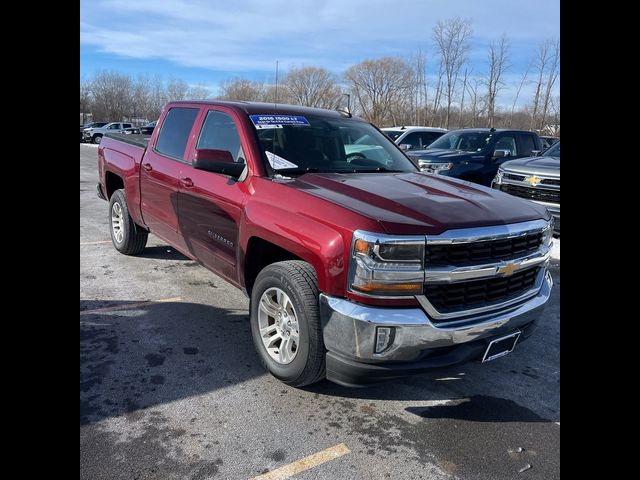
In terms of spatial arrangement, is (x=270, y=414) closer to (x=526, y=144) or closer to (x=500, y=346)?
(x=500, y=346)

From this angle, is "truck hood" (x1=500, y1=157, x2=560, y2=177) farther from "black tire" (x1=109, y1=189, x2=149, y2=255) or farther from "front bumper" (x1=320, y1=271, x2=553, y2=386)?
"black tire" (x1=109, y1=189, x2=149, y2=255)

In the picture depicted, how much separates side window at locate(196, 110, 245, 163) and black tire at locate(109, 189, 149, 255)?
2.09 m

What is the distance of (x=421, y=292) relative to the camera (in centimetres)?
274

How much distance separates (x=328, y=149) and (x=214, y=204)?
1069mm

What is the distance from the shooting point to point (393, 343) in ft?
8.84

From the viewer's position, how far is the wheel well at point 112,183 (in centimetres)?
653

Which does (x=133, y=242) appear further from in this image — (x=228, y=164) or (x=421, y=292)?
(x=421, y=292)

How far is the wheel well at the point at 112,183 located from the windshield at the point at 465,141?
7.68 meters

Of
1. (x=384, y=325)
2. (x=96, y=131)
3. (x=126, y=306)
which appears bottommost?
(x=126, y=306)

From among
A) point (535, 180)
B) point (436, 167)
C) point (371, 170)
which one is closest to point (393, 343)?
point (371, 170)

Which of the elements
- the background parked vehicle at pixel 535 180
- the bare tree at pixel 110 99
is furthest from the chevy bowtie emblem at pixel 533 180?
the bare tree at pixel 110 99
